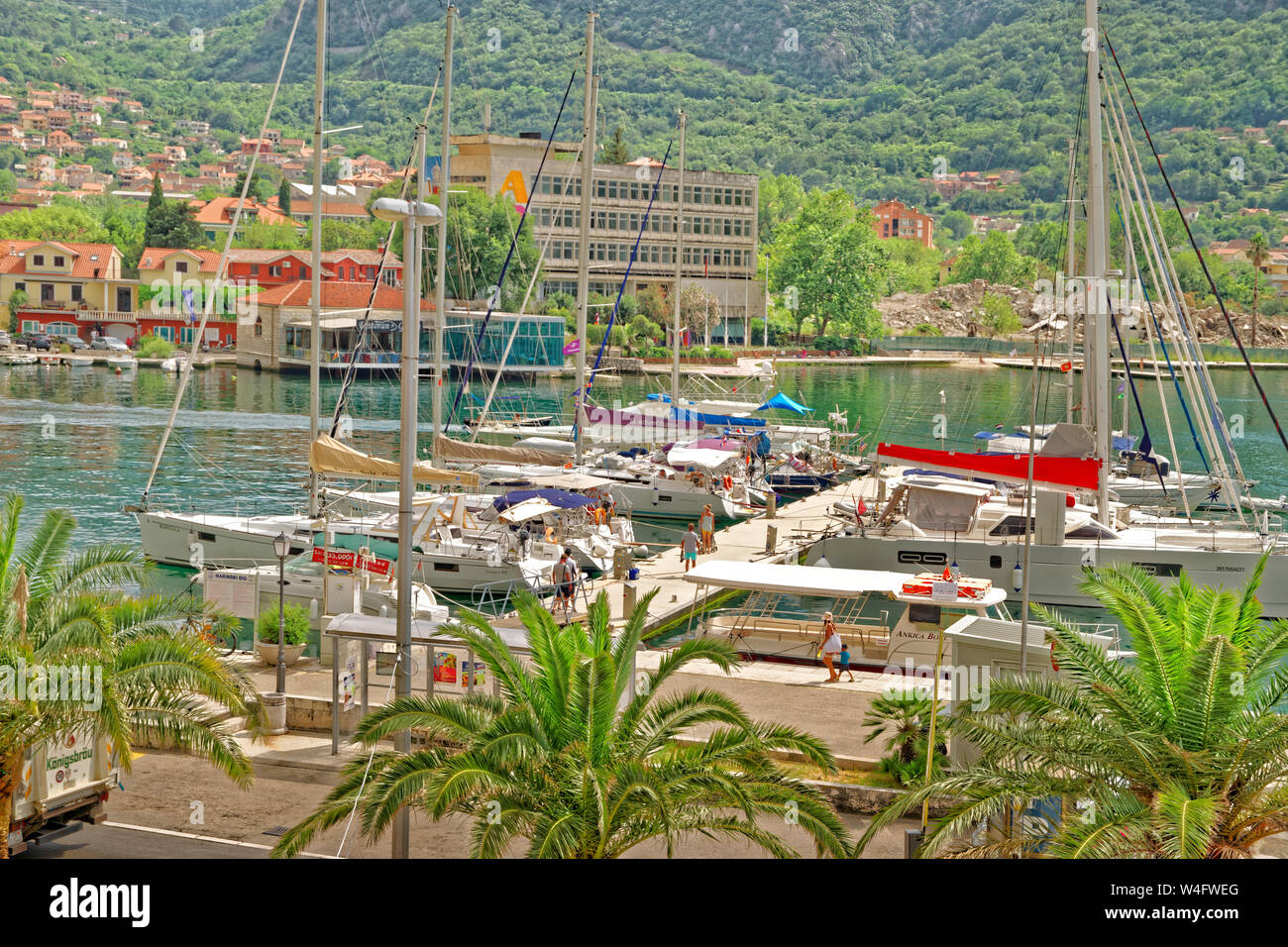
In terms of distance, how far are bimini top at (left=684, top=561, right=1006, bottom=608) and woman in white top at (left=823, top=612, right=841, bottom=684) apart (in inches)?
38.9

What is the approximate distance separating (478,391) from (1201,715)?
85.4 metres

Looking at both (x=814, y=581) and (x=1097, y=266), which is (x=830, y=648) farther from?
(x=1097, y=266)

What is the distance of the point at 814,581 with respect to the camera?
94.0 ft

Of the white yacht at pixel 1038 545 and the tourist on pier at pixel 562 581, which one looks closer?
the tourist on pier at pixel 562 581

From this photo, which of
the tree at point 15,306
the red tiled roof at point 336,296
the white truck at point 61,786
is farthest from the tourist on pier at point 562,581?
the tree at point 15,306

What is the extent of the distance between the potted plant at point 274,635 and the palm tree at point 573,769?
36.3ft

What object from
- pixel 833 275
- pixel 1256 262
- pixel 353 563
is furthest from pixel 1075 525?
pixel 1256 262

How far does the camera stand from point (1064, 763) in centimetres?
1354

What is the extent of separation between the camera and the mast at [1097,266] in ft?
120

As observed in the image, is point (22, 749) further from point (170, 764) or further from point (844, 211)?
point (844, 211)

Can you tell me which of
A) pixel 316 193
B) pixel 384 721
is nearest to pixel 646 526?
pixel 316 193

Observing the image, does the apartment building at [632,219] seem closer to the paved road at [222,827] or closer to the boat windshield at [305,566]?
the boat windshield at [305,566]

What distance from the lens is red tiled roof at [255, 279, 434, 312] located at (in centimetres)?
11076
